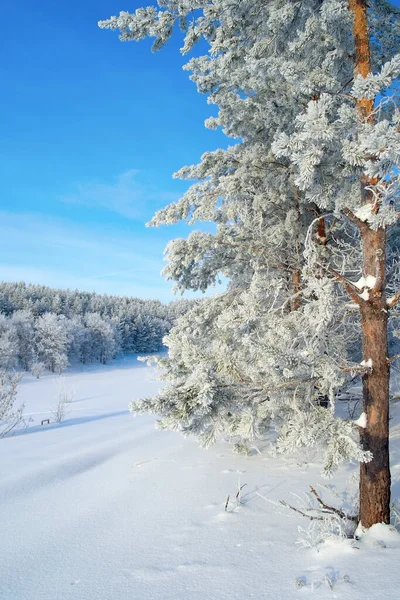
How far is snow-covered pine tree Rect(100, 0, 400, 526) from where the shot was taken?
346cm

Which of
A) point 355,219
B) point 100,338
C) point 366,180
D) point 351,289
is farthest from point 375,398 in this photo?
point 100,338

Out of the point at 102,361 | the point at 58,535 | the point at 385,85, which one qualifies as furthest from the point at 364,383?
the point at 102,361

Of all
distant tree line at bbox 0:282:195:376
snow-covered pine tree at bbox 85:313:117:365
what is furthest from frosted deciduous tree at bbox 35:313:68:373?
snow-covered pine tree at bbox 85:313:117:365

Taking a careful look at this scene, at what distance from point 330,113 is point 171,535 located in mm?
4855

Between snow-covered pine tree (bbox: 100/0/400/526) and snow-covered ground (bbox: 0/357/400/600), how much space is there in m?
0.95

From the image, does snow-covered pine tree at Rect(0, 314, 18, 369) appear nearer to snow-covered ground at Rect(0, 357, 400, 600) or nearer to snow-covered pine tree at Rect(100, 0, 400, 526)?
snow-covered ground at Rect(0, 357, 400, 600)

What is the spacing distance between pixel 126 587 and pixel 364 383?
2.96m

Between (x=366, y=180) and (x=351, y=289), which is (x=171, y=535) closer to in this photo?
(x=351, y=289)

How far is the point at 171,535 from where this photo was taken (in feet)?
14.1

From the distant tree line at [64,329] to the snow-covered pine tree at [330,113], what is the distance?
32.6 meters

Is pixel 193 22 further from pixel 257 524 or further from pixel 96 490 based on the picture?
pixel 96 490

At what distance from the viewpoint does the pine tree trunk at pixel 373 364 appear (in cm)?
372

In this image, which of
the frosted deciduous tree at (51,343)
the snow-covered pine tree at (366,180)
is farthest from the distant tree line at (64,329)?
the snow-covered pine tree at (366,180)

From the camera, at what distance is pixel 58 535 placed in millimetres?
4523
